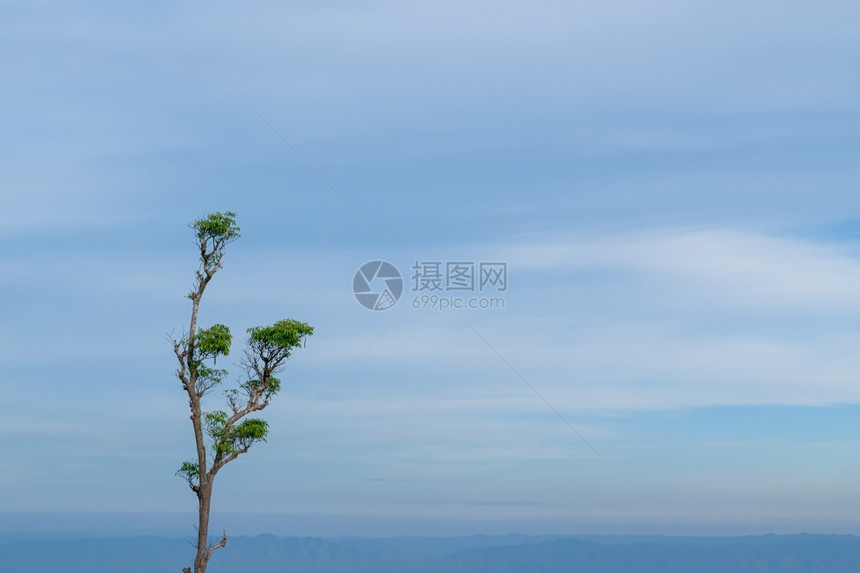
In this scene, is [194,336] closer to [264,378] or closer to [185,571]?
[264,378]

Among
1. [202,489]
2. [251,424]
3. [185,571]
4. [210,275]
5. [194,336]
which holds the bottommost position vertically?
[185,571]

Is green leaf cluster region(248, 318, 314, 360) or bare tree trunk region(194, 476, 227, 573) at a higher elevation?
green leaf cluster region(248, 318, 314, 360)

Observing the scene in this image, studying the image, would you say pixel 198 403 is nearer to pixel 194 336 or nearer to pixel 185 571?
pixel 194 336

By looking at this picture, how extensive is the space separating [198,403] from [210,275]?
4.96 meters

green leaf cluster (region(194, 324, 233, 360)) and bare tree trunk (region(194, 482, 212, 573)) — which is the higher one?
green leaf cluster (region(194, 324, 233, 360))

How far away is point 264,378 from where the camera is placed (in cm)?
3609

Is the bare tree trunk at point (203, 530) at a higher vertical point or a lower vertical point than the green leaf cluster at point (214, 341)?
lower

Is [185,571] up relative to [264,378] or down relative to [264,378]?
down

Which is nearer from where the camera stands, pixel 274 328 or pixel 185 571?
pixel 185 571

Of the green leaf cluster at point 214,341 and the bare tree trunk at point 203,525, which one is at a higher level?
the green leaf cluster at point 214,341

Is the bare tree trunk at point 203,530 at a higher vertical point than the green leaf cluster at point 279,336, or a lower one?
lower

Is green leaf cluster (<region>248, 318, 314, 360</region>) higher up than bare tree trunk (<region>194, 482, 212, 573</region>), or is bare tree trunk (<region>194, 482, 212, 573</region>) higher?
green leaf cluster (<region>248, 318, 314, 360</region>)

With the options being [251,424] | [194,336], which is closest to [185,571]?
[251,424]

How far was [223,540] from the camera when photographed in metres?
34.1
